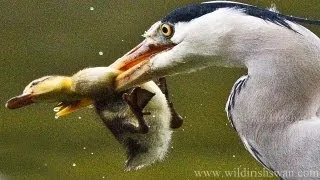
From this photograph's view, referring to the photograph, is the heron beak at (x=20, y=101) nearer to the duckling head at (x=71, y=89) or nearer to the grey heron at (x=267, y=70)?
the duckling head at (x=71, y=89)

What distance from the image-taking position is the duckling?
149 cm

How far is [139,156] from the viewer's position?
1547 mm

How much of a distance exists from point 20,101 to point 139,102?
0.26 meters

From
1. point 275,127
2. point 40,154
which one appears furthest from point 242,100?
point 40,154

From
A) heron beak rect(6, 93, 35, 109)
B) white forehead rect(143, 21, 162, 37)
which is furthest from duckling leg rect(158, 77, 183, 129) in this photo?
heron beak rect(6, 93, 35, 109)

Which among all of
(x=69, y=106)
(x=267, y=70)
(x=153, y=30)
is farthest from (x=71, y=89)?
(x=267, y=70)

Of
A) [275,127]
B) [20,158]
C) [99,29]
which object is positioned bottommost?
[20,158]

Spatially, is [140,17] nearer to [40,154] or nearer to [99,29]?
[99,29]

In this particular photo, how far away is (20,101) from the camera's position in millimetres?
1562

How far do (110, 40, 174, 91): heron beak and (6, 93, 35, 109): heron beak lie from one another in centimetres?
19

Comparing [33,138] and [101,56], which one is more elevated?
[101,56]

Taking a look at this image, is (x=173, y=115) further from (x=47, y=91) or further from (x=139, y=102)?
(x=47, y=91)

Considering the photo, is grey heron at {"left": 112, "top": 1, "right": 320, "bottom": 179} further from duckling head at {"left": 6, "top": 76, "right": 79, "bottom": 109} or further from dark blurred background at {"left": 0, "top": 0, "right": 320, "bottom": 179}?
duckling head at {"left": 6, "top": 76, "right": 79, "bottom": 109}

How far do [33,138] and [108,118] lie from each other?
183mm
